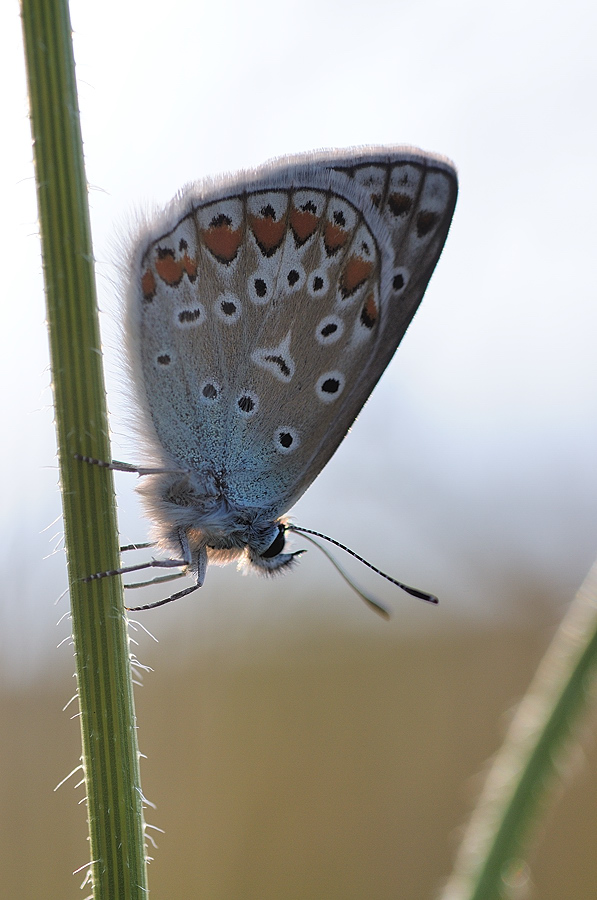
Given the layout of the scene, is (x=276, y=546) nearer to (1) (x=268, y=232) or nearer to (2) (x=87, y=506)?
(1) (x=268, y=232)

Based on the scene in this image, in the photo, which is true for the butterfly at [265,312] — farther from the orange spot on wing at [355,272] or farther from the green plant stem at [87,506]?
the green plant stem at [87,506]

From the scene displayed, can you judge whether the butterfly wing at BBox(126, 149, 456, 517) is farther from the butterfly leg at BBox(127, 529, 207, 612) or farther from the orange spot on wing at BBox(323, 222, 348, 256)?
the butterfly leg at BBox(127, 529, 207, 612)

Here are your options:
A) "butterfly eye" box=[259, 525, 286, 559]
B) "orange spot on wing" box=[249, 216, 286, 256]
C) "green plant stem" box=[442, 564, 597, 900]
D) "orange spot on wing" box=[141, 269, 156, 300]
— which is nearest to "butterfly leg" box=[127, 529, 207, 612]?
"butterfly eye" box=[259, 525, 286, 559]

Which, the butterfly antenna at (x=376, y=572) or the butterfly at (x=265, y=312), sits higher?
the butterfly at (x=265, y=312)

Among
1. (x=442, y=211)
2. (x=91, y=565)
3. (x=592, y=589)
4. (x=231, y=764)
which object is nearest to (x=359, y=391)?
(x=442, y=211)

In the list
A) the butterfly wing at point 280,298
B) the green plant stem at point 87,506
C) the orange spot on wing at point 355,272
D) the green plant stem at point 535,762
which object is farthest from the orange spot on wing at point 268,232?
the green plant stem at point 535,762

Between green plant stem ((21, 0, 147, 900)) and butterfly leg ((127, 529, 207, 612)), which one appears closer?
green plant stem ((21, 0, 147, 900))

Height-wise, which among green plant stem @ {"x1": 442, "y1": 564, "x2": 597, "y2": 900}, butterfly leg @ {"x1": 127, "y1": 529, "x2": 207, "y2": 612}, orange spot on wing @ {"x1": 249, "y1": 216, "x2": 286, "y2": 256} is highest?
orange spot on wing @ {"x1": 249, "y1": 216, "x2": 286, "y2": 256}
